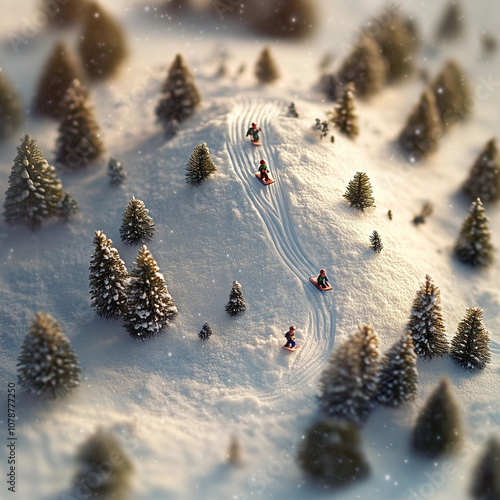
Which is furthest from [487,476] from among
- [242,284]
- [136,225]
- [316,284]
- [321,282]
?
[136,225]

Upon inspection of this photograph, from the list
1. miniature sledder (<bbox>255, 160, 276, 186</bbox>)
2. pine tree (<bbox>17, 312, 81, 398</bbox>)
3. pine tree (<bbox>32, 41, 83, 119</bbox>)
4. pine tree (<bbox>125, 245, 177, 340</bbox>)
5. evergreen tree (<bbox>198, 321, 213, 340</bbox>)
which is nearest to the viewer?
pine tree (<bbox>17, 312, 81, 398</bbox>)

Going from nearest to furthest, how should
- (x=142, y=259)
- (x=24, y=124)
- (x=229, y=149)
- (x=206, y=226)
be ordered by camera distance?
1. (x=142, y=259)
2. (x=206, y=226)
3. (x=229, y=149)
4. (x=24, y=124)

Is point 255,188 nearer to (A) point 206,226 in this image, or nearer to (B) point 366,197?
A: (A) point 206,226

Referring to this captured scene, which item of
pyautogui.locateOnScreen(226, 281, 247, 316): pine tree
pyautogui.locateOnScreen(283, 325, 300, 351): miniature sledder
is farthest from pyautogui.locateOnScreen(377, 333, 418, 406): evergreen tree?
pyautogui.locateOnScreen(226, 281, 247, 316): pine tree

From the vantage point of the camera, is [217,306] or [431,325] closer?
[431,325]

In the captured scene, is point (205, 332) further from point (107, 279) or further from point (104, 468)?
point (104, 468)

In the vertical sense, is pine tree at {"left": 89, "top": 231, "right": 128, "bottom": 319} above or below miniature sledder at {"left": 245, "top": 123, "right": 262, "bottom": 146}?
below

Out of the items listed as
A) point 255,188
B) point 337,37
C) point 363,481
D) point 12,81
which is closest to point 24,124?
point 12,81

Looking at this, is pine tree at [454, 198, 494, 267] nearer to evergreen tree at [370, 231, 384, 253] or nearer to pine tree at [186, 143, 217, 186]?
evergreen tree at [370, 231, 384, 253]
